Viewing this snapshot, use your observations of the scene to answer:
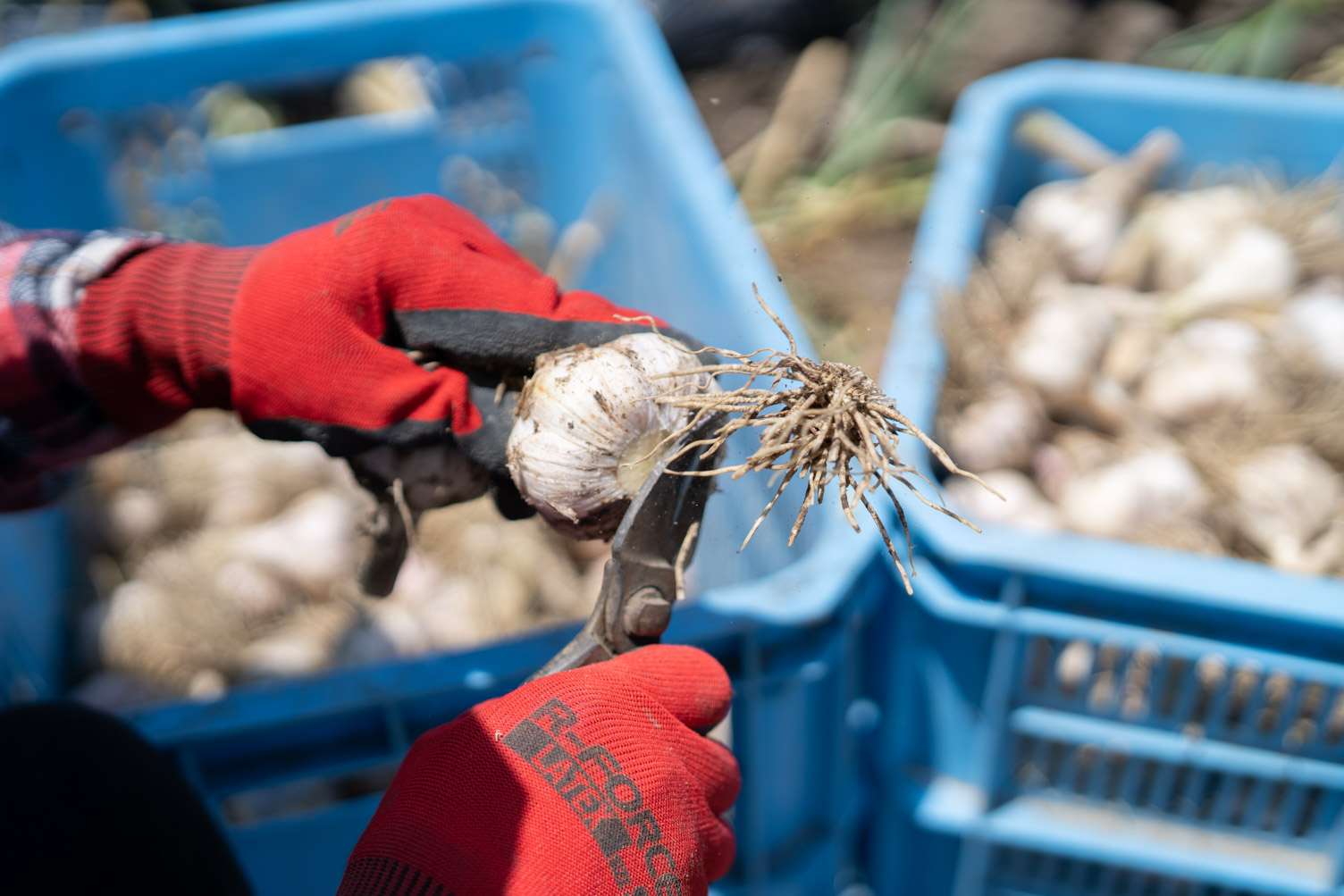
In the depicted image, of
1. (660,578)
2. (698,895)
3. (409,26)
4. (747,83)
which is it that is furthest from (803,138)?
(698,895)

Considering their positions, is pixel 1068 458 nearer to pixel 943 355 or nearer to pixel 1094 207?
pixel 943 355

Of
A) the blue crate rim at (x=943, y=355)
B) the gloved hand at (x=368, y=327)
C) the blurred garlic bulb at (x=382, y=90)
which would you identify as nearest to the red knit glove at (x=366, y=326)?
the gloved hand at (x=368, y=327)

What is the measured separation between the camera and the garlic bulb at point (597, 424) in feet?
2.20

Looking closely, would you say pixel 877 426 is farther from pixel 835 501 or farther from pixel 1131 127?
pixel 1131 127

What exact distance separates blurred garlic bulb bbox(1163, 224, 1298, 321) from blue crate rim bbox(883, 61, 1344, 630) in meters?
0.25

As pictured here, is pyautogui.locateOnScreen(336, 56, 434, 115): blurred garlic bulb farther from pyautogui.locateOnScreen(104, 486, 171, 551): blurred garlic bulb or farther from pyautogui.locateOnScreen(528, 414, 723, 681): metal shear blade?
pyautogui.locateOnScreen(528, 414, 723, 681): metal shear blade

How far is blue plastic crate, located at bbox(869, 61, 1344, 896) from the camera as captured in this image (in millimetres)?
902

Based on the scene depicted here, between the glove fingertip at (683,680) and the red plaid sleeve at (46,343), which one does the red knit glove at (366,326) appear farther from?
the glove fingertip at (683,680)

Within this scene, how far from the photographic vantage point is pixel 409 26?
166 centimetres

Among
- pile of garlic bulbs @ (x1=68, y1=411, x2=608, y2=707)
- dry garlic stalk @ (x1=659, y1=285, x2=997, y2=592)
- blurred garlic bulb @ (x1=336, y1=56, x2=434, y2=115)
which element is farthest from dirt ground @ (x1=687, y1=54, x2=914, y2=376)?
blurred garlic bulb @ (x1=336, y1=56, x2=434, y2=115)

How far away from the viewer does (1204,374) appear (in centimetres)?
138

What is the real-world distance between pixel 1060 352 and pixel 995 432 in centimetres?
20

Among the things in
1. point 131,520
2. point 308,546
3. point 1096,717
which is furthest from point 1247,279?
point 131,520

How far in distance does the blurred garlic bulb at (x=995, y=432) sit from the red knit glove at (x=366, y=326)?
27.5 inches
